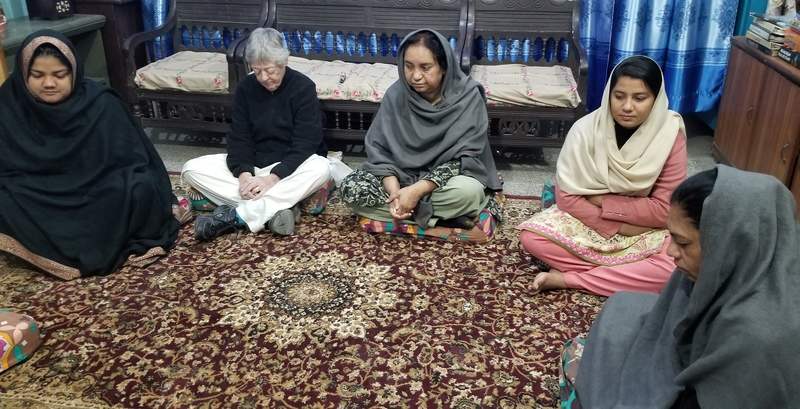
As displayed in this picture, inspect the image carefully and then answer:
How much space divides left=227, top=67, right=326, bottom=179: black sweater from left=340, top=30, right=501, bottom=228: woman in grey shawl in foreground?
0.90 feet

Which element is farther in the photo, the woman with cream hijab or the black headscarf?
the black headscarf

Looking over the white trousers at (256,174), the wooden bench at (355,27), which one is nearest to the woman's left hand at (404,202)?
the white trousers at (256,174)

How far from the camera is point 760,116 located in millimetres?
2900

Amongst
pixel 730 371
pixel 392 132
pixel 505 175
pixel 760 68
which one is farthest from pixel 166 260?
pixel 760 68

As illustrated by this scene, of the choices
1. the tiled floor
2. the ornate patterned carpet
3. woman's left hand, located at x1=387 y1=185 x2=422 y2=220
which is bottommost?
the tiled floor

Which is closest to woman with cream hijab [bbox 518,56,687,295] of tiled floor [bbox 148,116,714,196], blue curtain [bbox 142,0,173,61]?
tiled floor [bbox 148,116,714,196]

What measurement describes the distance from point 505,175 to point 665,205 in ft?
4.07

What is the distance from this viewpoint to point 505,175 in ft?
11.1

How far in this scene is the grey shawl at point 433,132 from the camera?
2629 mm

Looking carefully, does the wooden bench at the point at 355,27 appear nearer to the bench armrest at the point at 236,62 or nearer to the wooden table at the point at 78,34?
the bench armrest at the point at 236,62

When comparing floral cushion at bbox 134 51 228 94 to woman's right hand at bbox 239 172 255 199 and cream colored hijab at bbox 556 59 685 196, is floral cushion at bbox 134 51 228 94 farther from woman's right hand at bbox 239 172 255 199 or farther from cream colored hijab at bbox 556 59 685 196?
cream colored hijab at bbox 556 59 685 196

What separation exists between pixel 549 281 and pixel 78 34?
301cm

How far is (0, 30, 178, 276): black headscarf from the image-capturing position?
2.31m

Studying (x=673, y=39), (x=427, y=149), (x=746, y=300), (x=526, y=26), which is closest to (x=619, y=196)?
(x=427, y=149)
